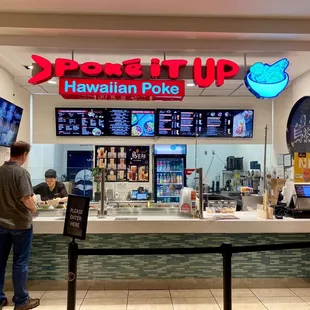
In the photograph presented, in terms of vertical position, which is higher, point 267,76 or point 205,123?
point 267,76

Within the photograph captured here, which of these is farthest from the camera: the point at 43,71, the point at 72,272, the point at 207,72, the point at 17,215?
the point at 207,72

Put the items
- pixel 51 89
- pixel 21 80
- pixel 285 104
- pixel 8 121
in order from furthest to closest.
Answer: pixel 51 89
pixel 285 104
pixel 21 80
pixel 8 121

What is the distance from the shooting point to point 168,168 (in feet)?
21.5

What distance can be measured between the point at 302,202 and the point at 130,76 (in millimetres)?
2514

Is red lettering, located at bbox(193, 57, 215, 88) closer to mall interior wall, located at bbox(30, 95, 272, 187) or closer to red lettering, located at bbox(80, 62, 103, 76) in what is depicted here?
red lettering, located at bbox(80, 62, 103, 76)

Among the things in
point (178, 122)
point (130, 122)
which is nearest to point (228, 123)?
point (178, 122)

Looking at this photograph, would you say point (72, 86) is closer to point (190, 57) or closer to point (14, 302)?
point (190, 57)

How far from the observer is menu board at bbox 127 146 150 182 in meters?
6.49

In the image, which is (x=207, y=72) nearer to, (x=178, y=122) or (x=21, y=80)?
(x=178, y=122)

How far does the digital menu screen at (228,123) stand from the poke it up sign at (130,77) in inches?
87.4

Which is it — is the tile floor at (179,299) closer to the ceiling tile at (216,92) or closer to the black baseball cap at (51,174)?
the black baseball cap at (51,174)

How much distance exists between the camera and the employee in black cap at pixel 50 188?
459 cm

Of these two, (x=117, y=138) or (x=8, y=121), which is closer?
(x=8, y=121)

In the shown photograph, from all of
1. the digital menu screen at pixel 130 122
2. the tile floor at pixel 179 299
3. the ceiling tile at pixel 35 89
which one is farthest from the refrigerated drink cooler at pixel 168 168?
the tile floor at pixel 179 299
